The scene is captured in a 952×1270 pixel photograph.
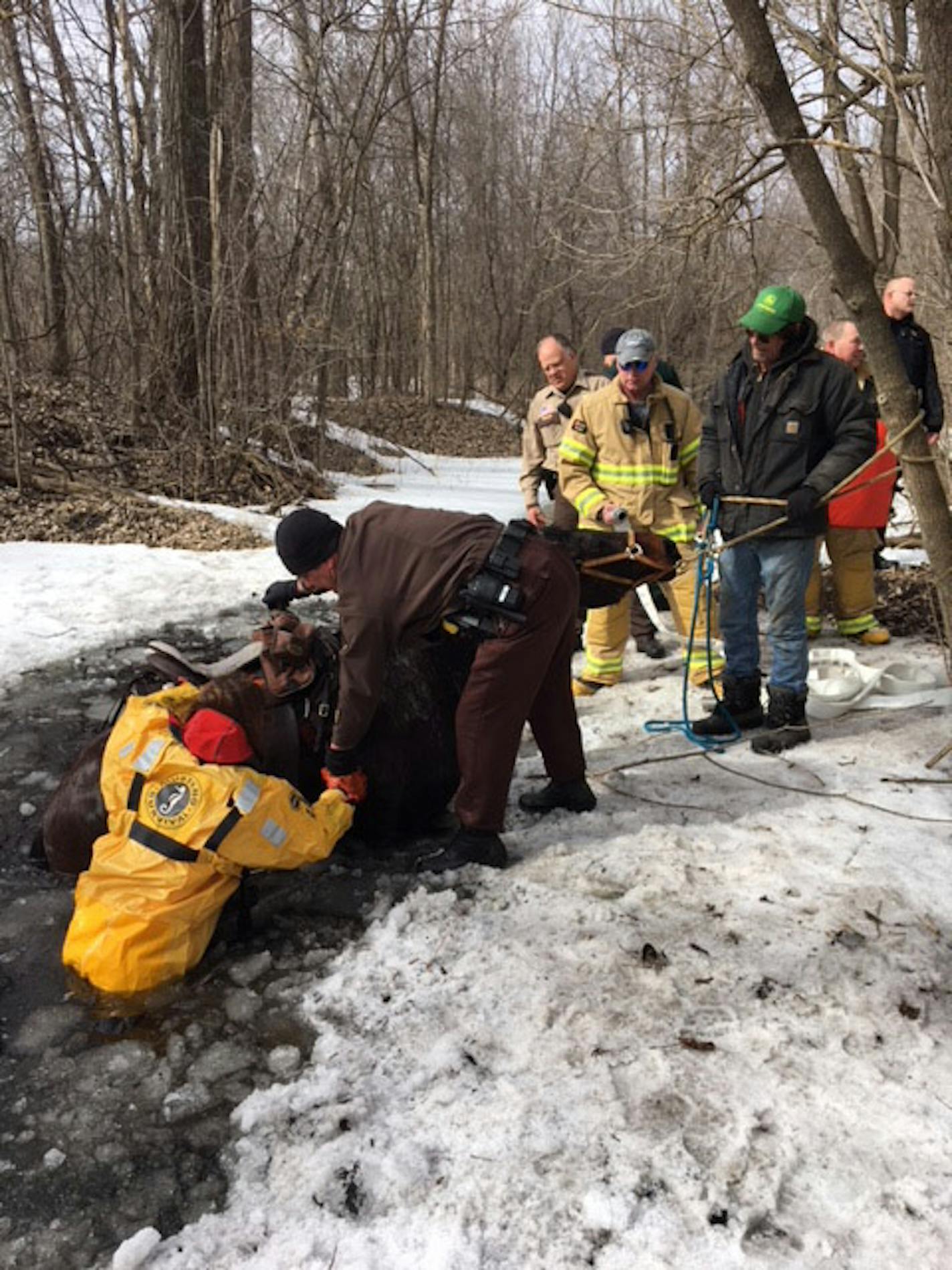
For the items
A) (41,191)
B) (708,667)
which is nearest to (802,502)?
(708,667)

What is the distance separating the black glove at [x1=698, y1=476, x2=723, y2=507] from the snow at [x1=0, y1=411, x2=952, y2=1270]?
1.33 m

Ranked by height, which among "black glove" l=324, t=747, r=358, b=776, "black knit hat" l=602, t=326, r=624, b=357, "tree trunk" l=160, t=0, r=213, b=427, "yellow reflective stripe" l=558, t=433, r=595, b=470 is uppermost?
"tree trunk" l=160, t=0, r=213, b=427

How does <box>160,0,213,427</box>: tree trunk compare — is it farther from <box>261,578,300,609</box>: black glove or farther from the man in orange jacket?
<box>261,578,300,609</box>: black glove

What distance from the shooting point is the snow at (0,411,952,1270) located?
1.94m

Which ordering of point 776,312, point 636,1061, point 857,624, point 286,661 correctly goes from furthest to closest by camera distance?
point 857,624, point 776,312, point 286,661, point 636,1061

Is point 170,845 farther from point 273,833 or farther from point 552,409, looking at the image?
point 552,409

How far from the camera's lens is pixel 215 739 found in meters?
2.92

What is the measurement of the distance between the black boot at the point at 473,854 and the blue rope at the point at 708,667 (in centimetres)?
133

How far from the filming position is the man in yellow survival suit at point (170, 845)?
2648 millimetres

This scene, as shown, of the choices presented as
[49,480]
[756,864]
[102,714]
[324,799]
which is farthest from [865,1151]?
[49,480]

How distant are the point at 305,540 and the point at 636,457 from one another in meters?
2.35

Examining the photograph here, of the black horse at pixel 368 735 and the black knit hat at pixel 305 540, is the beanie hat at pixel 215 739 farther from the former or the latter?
the black knit hat at pixel 305 540

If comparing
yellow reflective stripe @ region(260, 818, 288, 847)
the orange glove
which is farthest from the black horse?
yellow reflective stripe @ region(260, 818, 288, 847)

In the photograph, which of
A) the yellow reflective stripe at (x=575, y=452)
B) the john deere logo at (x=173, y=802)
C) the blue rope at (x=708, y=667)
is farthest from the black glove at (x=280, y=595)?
the yellow reflective stripe at (x=575, y=452)
